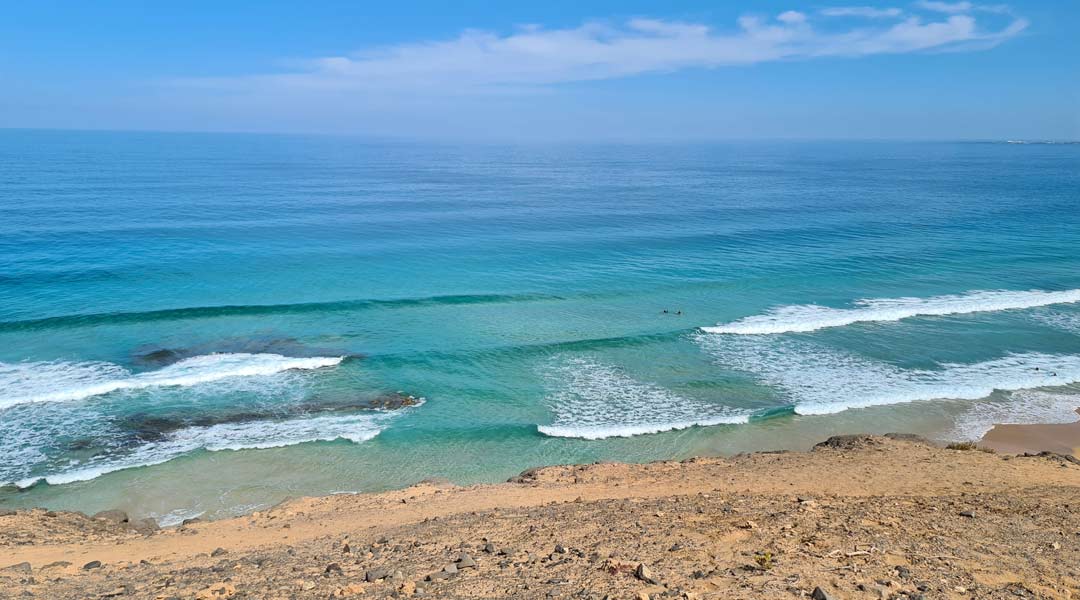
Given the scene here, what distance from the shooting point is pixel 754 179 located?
84750 mm

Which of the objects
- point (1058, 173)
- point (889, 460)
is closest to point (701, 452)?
point (889, 460)

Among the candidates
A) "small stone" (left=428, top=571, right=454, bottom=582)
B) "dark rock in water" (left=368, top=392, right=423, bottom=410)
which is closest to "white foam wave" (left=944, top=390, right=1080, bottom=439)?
"dark rock in water" (left=368, top=392, right=423, bottom=410)

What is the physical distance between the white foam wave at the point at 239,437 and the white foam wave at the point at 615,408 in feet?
16.5

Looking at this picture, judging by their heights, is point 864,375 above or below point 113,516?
above

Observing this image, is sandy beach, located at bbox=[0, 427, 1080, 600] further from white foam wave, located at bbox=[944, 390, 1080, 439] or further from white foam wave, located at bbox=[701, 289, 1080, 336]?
white foam wave, located at bbox=[701, 289, 1080, 336]

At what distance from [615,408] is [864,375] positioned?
9.17 meters

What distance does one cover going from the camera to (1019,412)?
64.4 ft

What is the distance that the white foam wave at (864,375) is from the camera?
20516 mm

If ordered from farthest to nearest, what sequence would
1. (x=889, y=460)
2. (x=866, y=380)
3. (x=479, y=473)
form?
(x=866, y=380) → (x=479, y=473) → (x=889, y=460)

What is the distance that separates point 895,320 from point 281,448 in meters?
24.9

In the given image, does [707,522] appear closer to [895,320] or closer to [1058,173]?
[895,320]

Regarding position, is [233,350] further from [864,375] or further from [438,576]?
[864,375]

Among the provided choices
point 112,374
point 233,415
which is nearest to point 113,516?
point 233,415

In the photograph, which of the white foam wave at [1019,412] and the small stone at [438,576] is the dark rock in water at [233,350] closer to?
the small stone at [438,576]
